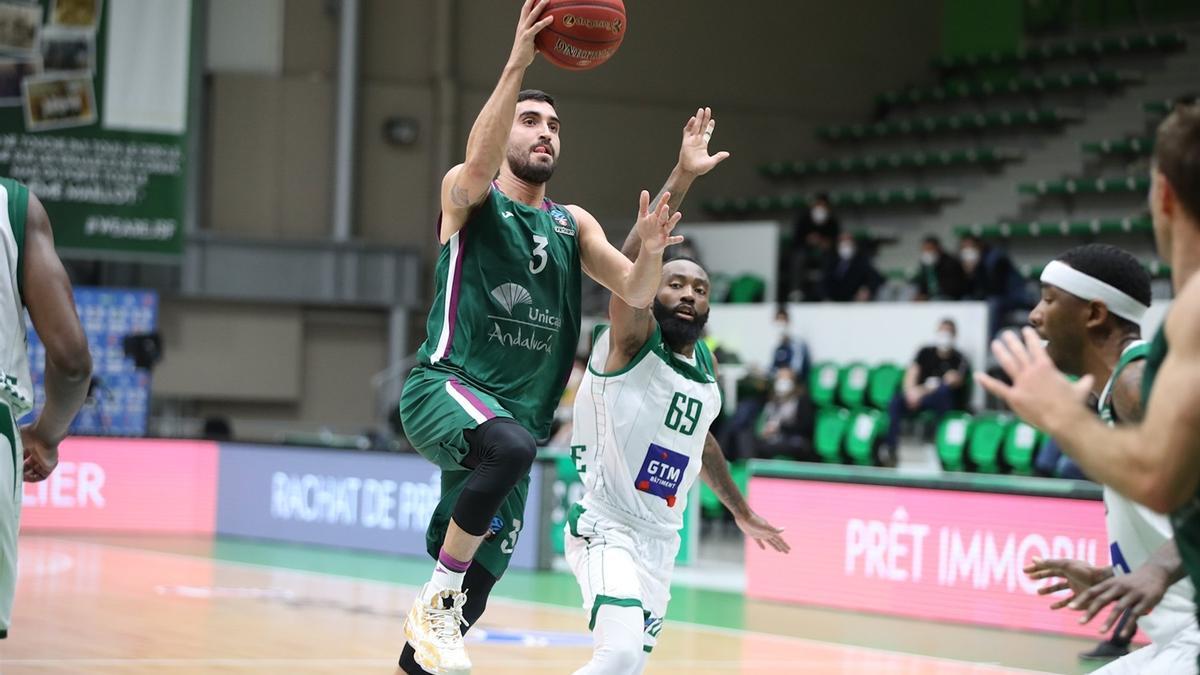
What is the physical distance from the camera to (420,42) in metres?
24.1

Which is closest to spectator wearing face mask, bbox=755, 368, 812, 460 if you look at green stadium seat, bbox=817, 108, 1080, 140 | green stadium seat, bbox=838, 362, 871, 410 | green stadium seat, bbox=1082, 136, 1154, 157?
green stadium seat, bbox=838, 362, 871, 410

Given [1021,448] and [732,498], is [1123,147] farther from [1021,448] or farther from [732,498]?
[732,498]

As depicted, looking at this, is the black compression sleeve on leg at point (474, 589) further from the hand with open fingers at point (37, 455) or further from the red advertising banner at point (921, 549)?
the red advertising banner at point (921, 549)

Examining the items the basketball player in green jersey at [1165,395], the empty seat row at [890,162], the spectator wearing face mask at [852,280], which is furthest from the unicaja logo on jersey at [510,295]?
the empty seat row at [890,162]

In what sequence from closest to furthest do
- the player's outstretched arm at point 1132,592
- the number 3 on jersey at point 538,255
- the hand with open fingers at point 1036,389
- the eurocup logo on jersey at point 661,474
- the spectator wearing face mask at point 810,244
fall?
the hand with open fingers at point 1036,389 < the player's outstretched arm at point 1132,592 < the number 3 on jersey at point 538,255 < the eurocup logo on jersey at point 661,474 < the spectator wearing face mask at point 810,244

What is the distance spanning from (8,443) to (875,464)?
12.8 meters

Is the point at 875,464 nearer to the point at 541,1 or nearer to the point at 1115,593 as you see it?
the point at 541,1

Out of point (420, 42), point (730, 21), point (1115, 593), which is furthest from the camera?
point (730, 21)

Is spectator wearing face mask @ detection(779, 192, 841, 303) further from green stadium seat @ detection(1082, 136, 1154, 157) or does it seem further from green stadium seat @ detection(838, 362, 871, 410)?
green stadium seat @ detection(1082, 136, 1154, 157)

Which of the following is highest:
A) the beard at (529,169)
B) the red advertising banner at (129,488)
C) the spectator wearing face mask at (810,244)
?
the spectator wearing face mask at (810,244)

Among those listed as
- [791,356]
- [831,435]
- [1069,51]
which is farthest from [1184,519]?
[1069,51]

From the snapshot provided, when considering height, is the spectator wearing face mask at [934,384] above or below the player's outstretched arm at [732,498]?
above

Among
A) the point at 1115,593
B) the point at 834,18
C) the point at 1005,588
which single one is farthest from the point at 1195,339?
the point at 834,18

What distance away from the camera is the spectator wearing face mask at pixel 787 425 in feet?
52.7
